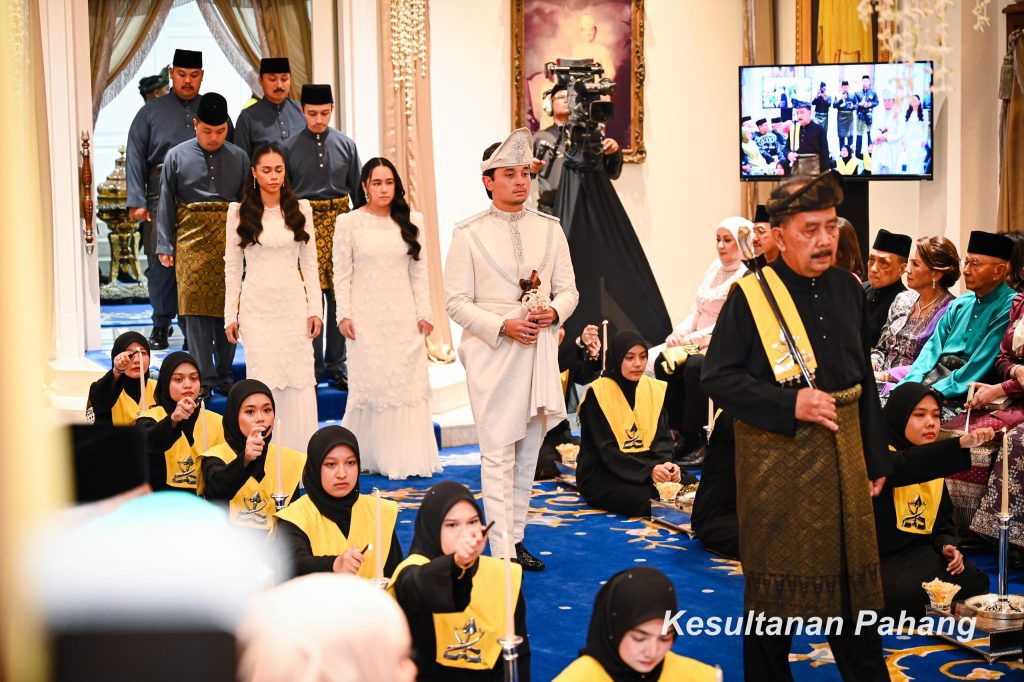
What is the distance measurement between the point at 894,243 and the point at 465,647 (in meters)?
3.71

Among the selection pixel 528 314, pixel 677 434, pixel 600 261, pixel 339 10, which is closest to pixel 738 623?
pixel 528 314

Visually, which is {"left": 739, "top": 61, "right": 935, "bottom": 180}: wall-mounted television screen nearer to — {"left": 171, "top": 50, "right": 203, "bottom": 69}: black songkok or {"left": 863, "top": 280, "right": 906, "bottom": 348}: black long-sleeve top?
{"left": 863, "top": 280, "right": 906, "bottom": 348}: black long-sleeve top

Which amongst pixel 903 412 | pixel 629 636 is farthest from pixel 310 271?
pixel 629 636

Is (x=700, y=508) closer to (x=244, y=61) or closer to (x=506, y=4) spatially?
(x=506, y=4)

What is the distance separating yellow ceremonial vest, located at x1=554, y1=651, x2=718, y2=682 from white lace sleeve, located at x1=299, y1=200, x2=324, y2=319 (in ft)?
12.3

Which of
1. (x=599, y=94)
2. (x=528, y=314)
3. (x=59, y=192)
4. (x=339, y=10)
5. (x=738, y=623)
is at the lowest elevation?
(x=738, y=623)

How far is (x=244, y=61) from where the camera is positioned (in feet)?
31.8

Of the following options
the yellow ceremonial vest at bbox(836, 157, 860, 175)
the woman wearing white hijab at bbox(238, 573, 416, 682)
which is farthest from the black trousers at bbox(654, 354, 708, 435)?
the woman wearing white hijab at bbox(238, 573, 416, 682)

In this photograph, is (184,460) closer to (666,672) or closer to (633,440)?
(633,440)

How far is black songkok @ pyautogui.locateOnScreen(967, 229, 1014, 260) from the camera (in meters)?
5.14

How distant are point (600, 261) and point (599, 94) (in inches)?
40.3

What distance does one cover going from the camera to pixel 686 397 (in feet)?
21.6

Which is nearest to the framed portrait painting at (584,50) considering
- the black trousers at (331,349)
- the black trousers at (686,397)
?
the black trousers at (331,349)

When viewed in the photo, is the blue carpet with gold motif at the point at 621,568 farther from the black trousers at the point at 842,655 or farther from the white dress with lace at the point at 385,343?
the black trousers at the point at 842,655
